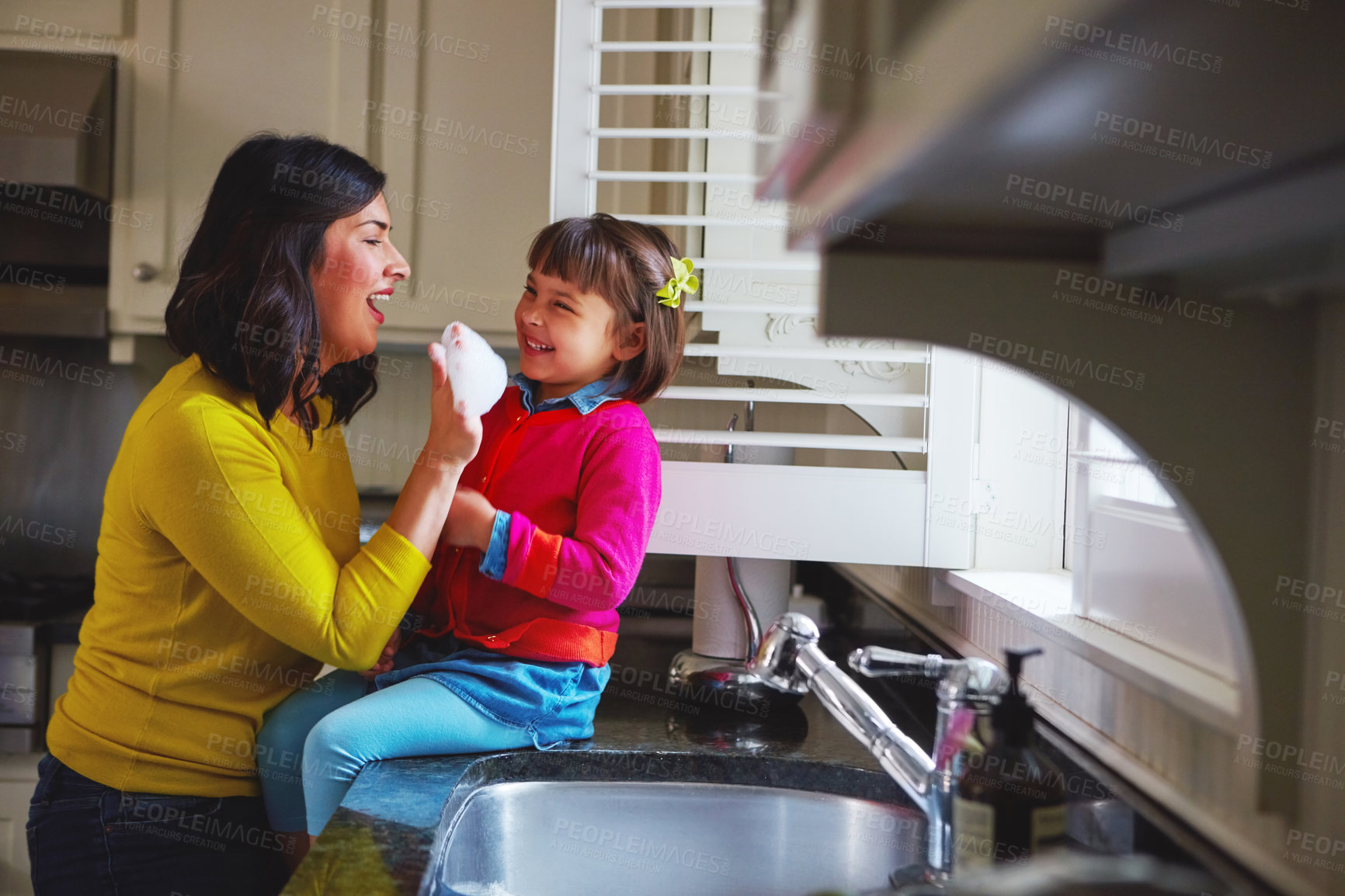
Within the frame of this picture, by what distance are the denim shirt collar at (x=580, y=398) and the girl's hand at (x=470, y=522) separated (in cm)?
16

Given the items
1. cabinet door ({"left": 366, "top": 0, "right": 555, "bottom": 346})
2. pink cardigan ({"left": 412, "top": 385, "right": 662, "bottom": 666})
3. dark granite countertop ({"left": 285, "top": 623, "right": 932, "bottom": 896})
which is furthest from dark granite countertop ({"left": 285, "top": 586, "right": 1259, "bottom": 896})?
cabinet door ({"left": 366, "top": 0, "right": 555, "bottom": 346})

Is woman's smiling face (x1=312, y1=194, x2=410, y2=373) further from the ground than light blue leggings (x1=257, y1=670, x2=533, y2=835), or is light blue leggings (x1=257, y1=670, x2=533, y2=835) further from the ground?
woman's smiling face (x1=312, y1=194, x2=410, y2=373)

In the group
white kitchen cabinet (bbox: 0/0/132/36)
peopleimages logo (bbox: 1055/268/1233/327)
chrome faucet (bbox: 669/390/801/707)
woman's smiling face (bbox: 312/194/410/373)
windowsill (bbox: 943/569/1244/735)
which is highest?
white kitchen cabinet (bbox: 0/0/132/36)

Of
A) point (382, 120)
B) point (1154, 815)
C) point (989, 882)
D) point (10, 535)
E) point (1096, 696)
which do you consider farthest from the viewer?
point (10, 535)

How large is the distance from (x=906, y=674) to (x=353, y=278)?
0.67 metres

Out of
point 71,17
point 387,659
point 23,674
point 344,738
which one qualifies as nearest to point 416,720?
point 344,738

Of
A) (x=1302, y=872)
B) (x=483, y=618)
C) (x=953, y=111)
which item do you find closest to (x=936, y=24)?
(x=953, y=111)

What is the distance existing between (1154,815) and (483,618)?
64 centimetres

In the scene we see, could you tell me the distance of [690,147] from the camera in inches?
52.6

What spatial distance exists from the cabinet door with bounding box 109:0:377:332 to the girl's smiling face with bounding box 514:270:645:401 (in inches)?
43.1

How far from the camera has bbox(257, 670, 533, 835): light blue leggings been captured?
92 cm

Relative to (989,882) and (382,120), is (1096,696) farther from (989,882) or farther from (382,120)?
(382,120)

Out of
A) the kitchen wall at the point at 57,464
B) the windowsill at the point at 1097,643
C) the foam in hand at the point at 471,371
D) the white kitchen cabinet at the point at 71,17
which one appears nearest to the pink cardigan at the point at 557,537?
the foam in hand at the point at 471,371

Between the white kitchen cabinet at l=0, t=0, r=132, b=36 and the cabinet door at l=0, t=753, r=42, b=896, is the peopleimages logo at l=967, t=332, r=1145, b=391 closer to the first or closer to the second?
the cabinet door at l=0, t=753, r=42, b=896
